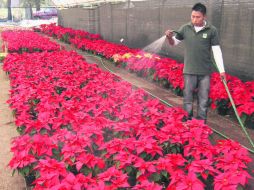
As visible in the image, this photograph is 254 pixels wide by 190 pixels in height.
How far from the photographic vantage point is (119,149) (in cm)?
422

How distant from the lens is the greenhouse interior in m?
3.86

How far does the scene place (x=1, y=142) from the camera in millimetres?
6059

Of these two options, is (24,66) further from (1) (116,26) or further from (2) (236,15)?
(1) (116,26)

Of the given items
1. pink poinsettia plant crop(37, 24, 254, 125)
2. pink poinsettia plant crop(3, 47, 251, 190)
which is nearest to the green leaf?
pink poinsettia plant crop(3, 47, 251, 190)

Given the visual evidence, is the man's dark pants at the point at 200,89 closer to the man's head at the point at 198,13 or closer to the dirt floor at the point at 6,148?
the man's head at the point at 198,13

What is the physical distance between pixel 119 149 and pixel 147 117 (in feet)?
5.25

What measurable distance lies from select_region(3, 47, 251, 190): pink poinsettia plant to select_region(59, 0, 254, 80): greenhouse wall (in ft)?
11.5

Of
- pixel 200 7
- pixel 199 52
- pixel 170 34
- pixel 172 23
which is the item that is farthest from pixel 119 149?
pixel 172 23

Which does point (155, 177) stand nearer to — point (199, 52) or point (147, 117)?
point (147, 117)

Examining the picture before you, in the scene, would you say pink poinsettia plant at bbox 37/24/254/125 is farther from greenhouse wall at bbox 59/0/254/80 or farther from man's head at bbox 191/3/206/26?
man's head at bbox 191/3/206/26

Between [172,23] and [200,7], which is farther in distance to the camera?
[172,23]

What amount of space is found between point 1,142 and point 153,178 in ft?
10.6

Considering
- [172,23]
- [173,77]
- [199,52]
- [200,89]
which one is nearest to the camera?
[199,52]

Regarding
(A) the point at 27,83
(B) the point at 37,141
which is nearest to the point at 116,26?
(A) the point at 27,83
